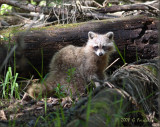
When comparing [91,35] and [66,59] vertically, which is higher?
[91,35]

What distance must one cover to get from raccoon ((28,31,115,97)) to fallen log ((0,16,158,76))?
0.27 metres

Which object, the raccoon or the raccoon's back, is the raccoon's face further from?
the raccoon's back

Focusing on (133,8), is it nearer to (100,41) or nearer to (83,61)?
(100,41)

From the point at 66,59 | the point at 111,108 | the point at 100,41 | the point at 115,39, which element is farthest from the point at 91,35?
the point at 111,108

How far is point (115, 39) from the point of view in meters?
5.75

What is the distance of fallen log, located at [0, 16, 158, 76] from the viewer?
18.2ft

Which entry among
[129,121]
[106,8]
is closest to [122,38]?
[106,8]

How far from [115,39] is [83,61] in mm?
1019

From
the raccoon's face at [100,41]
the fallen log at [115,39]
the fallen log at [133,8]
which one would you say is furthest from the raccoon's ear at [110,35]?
the fallen log at [133,8]

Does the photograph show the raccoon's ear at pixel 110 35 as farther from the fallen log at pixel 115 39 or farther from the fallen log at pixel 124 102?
the fallen log at pixel 124 102

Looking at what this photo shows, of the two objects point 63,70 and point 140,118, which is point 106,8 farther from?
point 140,118

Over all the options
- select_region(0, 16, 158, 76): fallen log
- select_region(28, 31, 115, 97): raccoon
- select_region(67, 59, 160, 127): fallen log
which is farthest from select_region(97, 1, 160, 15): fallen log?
select_region(67, 59, 160, 127): fallen log

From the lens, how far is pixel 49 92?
4930mm

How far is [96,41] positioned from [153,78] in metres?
2.14
